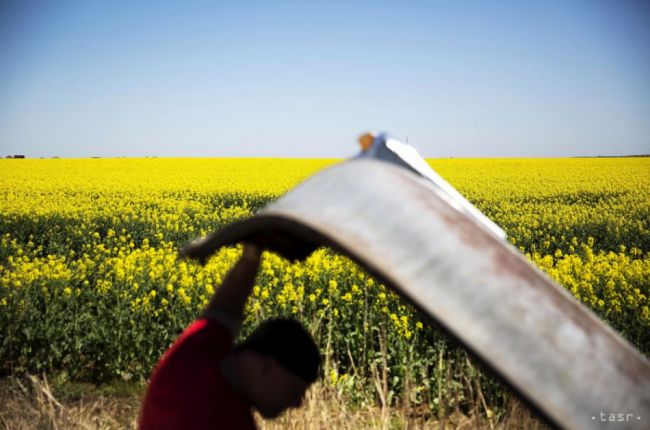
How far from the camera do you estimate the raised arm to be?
99cm

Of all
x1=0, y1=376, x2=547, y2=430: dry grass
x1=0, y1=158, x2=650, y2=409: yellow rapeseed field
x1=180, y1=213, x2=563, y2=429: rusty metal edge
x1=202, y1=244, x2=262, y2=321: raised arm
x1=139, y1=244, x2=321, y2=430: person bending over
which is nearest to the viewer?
x1=180, y1=213, x2=563, y2=429: rusty metal edge

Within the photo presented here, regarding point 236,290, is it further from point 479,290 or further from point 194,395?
point 479,290

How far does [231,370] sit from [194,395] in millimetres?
122

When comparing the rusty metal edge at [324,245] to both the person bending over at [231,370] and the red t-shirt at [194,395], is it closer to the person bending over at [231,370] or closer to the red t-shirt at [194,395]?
the person bending over at [231,370]

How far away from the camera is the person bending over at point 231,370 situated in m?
0.83

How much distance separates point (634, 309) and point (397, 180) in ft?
16.1

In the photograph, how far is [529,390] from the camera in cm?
→ 41

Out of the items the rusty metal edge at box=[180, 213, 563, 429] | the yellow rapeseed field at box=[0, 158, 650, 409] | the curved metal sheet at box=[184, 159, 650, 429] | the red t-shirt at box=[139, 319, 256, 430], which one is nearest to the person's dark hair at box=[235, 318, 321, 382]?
the red t-shirt at box=[139, 319, 256, 430]

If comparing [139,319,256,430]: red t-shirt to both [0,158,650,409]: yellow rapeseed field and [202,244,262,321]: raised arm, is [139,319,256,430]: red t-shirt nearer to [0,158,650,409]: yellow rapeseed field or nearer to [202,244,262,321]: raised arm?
[202,244,262,321]: raised arm

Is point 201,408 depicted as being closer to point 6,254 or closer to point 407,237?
point 407,237

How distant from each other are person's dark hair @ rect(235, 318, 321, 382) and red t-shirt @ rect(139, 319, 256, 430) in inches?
4.8

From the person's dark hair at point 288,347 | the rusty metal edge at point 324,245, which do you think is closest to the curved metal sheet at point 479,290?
the rusty metal edge at point 324,245

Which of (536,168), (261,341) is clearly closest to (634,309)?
(261,341)

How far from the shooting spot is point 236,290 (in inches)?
41.2
